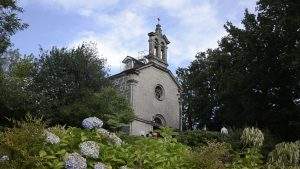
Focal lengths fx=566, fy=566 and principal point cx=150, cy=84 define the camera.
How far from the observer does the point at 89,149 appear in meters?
6.70

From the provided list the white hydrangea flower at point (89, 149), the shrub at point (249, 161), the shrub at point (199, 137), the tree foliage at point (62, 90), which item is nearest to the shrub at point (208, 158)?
the white hydrangea flower at point (89, 149)

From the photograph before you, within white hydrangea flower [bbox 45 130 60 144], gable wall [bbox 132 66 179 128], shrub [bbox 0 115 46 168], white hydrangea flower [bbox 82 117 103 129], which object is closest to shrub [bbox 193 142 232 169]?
white hydrangea flower [bbox 82 117 103 129]

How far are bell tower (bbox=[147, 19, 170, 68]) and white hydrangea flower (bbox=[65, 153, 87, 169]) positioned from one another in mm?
45146

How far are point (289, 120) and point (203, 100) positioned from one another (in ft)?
47.7

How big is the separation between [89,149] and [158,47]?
46.9 meters

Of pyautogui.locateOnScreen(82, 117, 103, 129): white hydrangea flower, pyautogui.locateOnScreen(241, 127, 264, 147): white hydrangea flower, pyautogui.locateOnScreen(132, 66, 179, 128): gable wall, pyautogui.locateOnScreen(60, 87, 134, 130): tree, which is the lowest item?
pyautogui.locateOnScreen(82, 117, 103, 129): white hydrangea flower

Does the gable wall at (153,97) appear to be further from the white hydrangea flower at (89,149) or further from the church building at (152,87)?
the white hydrangea flower at (89,149)

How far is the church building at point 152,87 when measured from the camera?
158 ft

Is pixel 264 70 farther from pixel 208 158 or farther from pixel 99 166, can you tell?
pixel 99 166

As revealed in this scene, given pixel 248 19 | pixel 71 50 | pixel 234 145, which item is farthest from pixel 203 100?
pixel 234 145

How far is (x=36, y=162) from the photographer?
20.6 ft

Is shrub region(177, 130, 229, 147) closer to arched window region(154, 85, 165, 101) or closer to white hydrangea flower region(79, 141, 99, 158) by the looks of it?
white hydrangea flower region(79, 141, 99, 158)

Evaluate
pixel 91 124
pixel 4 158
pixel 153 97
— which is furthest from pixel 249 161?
pixel 153 97

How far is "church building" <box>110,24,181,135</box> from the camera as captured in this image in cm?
4809
